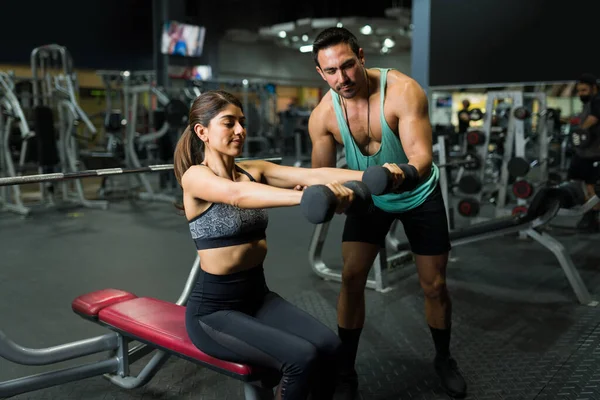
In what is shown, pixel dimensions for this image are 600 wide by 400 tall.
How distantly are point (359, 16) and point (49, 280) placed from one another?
10780 mm

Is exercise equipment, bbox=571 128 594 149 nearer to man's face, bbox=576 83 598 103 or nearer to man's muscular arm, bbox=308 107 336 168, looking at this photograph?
man's face, bbox=576 83 598 103

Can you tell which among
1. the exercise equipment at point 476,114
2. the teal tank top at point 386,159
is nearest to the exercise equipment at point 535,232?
the teal tank top at point 386,159

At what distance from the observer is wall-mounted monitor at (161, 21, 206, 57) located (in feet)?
32.2

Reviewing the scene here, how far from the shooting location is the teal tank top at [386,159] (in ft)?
5.60

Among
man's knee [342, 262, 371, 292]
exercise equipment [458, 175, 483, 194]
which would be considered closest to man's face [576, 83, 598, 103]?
exercise equipment [458, 175, 483, 194]

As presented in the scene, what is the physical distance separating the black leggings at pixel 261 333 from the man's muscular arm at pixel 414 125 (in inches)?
23.0

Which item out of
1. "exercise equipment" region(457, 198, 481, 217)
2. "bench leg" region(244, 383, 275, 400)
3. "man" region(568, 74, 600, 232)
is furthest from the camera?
"man" region(568, 74, 600, 232)

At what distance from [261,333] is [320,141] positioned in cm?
77

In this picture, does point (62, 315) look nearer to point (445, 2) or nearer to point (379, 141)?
point (379, 141)

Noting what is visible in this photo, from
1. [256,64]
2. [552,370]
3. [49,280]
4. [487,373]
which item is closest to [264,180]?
[487,373]

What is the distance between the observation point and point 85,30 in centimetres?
974

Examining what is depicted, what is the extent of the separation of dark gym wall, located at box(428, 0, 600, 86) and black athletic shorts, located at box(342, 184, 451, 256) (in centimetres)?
381

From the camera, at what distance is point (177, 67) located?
1038 cm

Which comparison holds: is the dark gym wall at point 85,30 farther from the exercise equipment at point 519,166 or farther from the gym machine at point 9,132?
the exercise equipment at point 519,166
